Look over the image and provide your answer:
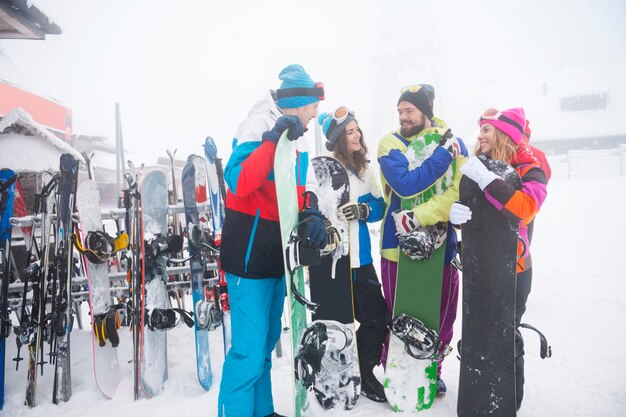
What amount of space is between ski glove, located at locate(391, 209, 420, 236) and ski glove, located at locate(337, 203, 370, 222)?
220 mm

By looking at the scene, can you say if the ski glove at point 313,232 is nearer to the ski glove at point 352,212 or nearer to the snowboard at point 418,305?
the ski glove at point 352,212

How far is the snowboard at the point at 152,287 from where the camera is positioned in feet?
7.73

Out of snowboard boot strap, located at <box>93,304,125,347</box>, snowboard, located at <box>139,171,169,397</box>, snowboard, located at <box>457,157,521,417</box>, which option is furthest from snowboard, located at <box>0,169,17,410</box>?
snowboard, located at <box>457,157,521,417</box>

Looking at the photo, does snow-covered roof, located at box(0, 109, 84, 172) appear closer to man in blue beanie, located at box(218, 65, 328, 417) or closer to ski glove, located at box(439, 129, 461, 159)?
man in blue beanie, located at box(218, 65, 328, 417)

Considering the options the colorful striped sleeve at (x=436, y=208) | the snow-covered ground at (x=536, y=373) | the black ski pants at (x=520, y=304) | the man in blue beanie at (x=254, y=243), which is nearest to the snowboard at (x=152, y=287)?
the snow-covered ground at (x=536, y=373)

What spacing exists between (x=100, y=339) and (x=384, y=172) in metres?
2.23

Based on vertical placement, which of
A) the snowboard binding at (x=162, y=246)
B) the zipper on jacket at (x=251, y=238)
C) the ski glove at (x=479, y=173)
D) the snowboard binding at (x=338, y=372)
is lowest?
the snowboard binding at (x=338, y=372)

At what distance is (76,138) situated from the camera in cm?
2238

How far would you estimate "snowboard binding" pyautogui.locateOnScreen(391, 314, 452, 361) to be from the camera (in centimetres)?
196

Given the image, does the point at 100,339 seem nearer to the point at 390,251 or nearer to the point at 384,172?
the point at 390,251

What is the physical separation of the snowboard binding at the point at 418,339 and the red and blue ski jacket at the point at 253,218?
2.78ft

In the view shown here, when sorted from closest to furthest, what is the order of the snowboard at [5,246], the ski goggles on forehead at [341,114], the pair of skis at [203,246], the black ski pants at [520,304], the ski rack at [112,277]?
1. the black ski pants at [520,304]
2. the ski goggles on forehead at [341,114]
3. the snowboard at [5,246]
4. the pair of skis at [203,246]
5. the ski rack at [112,277]

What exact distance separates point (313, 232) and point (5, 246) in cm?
240

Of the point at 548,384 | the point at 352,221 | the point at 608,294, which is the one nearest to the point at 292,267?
the point at 352,221
